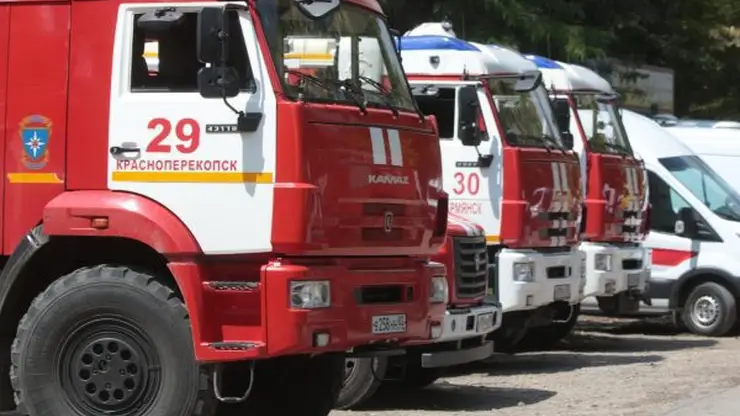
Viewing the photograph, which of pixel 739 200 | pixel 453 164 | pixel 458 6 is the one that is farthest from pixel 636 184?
pixel 458 6

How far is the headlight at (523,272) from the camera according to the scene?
13664mm

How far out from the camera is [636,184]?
16.9m

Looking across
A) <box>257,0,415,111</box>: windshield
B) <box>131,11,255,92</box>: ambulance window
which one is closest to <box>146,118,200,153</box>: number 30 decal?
<box>131,11,255,92</box>: ambulance window

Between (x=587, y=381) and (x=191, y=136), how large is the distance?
609 cm

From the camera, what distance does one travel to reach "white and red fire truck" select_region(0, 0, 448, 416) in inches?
340

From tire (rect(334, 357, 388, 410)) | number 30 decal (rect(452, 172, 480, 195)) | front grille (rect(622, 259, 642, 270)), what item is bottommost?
tire (rect(334, 357, 388, 410))

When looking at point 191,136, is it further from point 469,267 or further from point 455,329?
point 469,267

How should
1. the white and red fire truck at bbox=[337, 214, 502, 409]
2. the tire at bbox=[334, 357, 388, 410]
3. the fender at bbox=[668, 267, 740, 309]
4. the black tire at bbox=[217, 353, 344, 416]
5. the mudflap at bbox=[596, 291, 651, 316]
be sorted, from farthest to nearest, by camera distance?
the fender at bbox=[668, 267, 740, 309], the mudflap at bbox=[596, 291, 651, 316], the tire at bbox=[334, 357, 388, 410], the white and red fire truck at bbox=[337, 214, 502, 409], the black tire at bbox=[217, 353, 344, 416]

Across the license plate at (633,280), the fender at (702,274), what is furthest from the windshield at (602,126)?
the fender at (702,274)

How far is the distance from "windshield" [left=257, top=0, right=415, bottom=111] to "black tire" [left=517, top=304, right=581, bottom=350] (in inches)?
283

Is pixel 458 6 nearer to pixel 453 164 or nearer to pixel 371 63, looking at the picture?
pixel 453 164

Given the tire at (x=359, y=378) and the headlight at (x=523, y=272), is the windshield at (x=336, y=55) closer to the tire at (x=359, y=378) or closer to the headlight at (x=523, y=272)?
the tire at (x=359, y=378)

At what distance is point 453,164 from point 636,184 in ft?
12.2

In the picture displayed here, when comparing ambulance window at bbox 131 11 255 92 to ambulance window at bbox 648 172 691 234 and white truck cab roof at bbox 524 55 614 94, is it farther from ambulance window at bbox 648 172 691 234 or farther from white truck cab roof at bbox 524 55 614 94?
ambulance window at bbox 648 172 691 234
